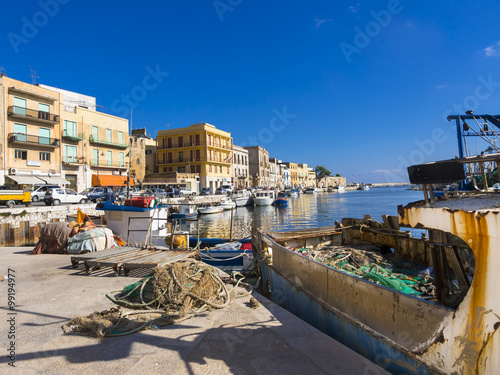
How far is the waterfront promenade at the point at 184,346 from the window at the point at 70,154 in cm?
3510

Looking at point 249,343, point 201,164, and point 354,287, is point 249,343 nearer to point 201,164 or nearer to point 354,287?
point 354,287

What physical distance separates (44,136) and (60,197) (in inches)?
507

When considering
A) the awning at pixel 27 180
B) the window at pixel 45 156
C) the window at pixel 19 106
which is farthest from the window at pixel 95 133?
the awning at pixel 27 180

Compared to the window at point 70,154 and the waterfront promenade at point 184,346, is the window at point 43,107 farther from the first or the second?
the waterfront promenade at point 184,346

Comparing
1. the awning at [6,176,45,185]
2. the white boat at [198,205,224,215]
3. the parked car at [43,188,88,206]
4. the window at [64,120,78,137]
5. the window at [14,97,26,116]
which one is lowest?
the white boat at [198,205,224,215]

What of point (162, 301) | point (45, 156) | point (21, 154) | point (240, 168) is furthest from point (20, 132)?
point (240, 168)

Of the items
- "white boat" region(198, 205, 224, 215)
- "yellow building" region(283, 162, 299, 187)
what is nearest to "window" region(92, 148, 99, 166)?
"white boat" region(198, 205, 224, 215)

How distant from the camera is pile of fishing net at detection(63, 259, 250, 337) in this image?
4.10 meters

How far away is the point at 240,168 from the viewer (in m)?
70.6

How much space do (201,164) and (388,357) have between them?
2173 inches

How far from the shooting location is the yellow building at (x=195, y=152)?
57188 millimetres

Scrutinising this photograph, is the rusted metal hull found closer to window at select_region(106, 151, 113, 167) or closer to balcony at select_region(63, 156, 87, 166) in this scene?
balcony at select_region(63, 156, 87, 166)

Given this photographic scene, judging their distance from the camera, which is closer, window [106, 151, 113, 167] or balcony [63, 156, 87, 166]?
balcony [63, 156, 87, 166]

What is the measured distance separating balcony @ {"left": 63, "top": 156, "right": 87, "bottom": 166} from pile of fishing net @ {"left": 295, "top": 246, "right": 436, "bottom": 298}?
36.4 m
